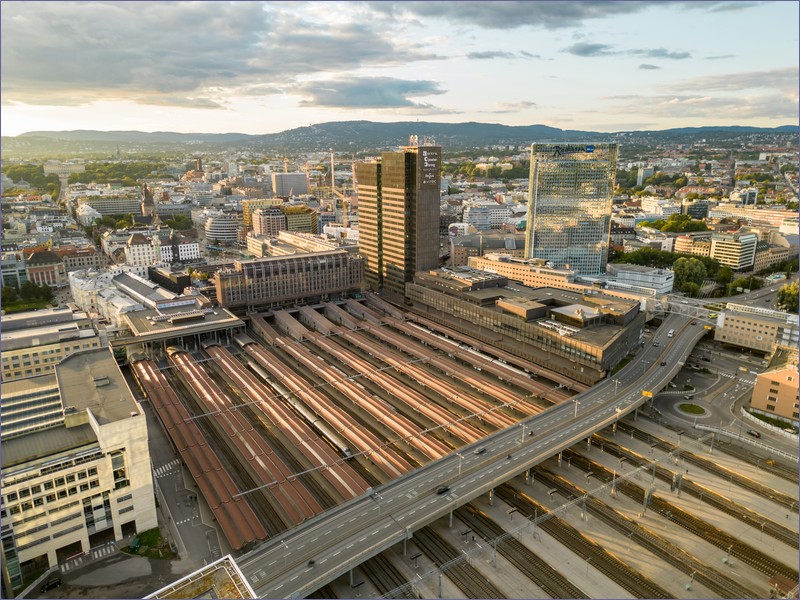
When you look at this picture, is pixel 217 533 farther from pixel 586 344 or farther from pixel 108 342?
pixel 586 344

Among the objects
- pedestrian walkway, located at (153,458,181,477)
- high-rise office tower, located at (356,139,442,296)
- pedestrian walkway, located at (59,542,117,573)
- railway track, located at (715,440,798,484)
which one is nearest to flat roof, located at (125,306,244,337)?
pedestrian walkway, located at (153,458,181,477)

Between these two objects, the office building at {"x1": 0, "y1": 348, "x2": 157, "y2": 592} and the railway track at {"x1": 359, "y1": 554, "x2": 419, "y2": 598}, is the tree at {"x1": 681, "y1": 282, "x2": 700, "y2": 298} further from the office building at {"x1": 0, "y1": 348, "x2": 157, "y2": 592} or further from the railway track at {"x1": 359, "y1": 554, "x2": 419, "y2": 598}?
the office building at {"x1": 0, "y1": 348, "x2": 157, "y2": 592}

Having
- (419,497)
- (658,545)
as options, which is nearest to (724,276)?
(658,545)

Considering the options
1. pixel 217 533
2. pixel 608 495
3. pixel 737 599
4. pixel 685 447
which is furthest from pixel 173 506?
pixel 685 447

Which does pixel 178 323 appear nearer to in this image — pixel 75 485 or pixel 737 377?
pixel 75 485

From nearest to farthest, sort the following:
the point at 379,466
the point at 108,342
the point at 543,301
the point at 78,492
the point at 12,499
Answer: the point at 12,499, the point at 78,492, the point at 379,466, the point at 108,342, the point at 543,301
